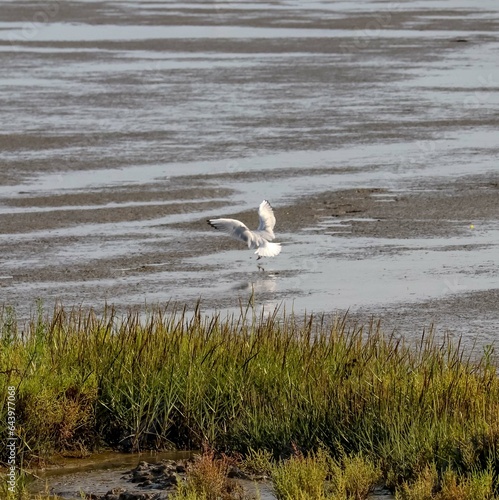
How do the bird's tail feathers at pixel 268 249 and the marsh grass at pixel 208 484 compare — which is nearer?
the marsh grass at pixel 208 484

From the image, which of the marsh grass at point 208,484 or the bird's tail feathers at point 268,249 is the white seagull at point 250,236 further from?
the marsh grass at point 208,484

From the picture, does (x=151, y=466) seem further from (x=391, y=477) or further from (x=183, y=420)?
(x=391, y=477)

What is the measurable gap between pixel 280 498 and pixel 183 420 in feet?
4.08

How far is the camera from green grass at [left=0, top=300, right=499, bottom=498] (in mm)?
6848

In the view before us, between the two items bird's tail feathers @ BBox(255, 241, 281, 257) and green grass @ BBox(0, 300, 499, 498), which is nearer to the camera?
green grass @ BBox(0, 300, 499, 498)

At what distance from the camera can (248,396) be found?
747cm

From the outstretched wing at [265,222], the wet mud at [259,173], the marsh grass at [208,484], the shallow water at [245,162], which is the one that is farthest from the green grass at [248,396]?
the outstretched wing at [265,222]

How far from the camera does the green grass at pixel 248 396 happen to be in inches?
270

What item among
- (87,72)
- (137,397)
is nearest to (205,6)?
(87,72)

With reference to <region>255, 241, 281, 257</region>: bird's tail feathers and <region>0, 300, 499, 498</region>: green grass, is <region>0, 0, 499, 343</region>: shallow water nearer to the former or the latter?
<region>255, 241, 281, 257</region>: bird's tail feathers

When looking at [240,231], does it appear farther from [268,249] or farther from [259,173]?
[259,173]

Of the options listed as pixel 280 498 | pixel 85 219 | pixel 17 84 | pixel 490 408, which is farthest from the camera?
pixel 17 84

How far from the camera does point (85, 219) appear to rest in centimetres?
1379

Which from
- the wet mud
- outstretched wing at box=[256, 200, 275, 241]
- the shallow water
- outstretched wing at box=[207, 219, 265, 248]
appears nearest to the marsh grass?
the wet mud
